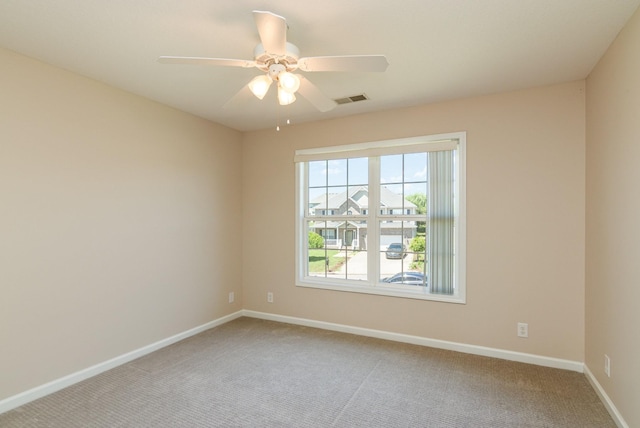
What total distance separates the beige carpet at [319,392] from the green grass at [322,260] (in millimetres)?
1016

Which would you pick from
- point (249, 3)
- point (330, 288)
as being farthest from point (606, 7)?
point (330, 288)

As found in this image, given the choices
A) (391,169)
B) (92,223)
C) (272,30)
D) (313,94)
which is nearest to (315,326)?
(391,169)

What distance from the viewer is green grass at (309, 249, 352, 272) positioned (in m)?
4.07

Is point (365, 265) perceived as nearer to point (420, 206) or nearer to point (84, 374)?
point (420, 206)

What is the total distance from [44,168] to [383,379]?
3142mm

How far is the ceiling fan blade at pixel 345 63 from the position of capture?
5.61 ft

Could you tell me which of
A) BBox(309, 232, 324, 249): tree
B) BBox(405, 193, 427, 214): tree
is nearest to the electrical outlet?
BBox(405, 193, 427, 214): tree

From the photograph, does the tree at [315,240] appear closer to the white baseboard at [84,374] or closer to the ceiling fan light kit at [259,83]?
the white baseboard at [84,374]

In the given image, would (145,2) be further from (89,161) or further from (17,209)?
(17,209)

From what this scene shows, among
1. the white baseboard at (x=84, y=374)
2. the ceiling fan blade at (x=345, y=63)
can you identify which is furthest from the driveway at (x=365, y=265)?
the ceiling fan blade at (x=345, y=63)

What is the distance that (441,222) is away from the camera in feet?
11.1

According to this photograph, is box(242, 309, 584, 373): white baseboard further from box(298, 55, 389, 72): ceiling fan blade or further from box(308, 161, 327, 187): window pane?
box(298, 55, 389, 72): ceiling fan blade

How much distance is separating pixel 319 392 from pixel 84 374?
6.43 ft

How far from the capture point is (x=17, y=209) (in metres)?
2.36
